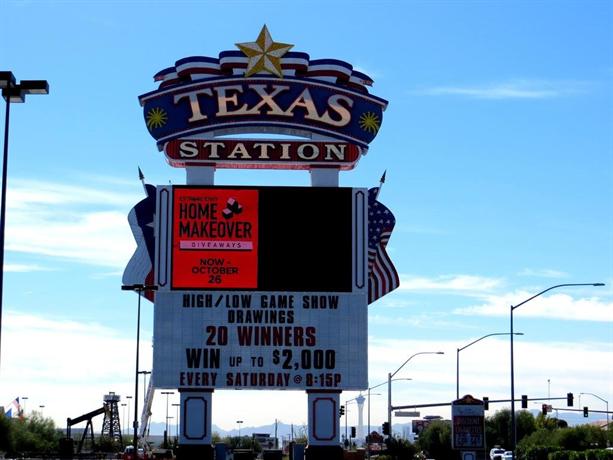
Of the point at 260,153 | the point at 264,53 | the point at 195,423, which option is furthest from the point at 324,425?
the point at 264,53

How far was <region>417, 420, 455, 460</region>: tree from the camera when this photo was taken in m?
125

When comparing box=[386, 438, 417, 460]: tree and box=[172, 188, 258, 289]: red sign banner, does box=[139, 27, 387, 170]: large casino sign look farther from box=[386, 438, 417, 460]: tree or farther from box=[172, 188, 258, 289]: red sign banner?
box=[386, 438, 417, 460]: tree

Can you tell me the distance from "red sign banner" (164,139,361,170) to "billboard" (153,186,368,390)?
101 inches

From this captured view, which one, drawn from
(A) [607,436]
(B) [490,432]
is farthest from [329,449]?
(B) [490,432]

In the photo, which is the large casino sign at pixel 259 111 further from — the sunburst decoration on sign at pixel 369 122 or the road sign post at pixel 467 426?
the road sign post at pixel 467 426

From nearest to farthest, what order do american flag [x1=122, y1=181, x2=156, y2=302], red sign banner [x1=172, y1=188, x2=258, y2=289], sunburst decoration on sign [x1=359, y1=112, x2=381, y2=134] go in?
red sign banner [x1=172, y1=188, x2=258, y2=289], sunburst decoration on sign [x1=359, y1=112, x2=381, y2=134], american flag [x1=122, y1=181, x2=156, y2=302]

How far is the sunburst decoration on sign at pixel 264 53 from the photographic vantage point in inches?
2105

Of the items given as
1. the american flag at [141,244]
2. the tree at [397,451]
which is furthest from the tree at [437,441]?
the american flag at [141,244]

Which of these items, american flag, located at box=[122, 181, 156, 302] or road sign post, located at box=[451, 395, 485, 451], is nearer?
road sign post, located at box=[451, 395, 485, 451]

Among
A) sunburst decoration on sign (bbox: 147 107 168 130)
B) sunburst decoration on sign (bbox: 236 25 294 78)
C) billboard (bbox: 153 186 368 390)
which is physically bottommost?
billboard (bbox: 153 186 368 390)

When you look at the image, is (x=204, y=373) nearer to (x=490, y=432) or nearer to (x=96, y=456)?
(x=96, y=456)

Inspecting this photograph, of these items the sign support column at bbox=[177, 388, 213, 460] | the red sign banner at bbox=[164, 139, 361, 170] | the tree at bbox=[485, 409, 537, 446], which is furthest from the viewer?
the tree at bbox=[485, 409, 537, 446]

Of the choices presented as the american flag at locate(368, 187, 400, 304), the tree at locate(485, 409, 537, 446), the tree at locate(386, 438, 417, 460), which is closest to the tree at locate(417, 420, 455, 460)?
the tree at locate(485, 409, 537, 446)

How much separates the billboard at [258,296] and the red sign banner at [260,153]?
101 inches
